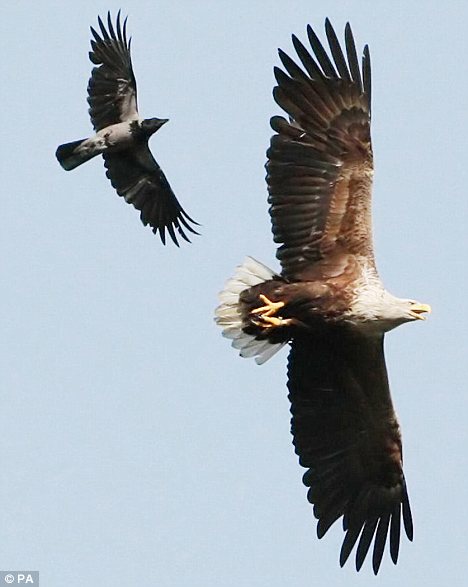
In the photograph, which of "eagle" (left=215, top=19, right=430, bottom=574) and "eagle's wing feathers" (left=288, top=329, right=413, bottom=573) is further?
"eagle's wing feathers" (left=288, top=329, right=413, bottom=573)

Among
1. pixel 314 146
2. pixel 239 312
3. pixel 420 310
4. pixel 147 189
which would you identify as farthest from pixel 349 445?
pixel 147 189

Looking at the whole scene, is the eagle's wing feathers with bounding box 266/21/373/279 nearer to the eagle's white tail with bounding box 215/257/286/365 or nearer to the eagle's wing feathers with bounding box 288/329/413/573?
the eagle's white tail with bounding box 215/257/286/365

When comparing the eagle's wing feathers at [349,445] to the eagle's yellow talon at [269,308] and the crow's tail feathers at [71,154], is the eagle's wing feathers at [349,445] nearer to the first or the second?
the eagle's yellow talon at [269,308]

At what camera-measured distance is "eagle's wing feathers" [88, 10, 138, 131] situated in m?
15.0

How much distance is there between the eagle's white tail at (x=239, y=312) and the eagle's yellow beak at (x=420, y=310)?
109 cm

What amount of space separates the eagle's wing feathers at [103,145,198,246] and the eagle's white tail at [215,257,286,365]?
4.01 metres

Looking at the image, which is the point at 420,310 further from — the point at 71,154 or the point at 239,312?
the point at 71,154

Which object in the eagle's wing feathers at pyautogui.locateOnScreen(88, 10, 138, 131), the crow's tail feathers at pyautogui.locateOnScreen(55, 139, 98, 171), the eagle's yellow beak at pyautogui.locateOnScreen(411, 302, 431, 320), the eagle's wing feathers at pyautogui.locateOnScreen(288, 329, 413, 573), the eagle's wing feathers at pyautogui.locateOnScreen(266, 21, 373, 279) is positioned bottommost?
the eagle's wing feathers at pyautogui.locateOnScreen(288, 329, 413, 573)

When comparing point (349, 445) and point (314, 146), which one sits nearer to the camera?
point (314, 146)

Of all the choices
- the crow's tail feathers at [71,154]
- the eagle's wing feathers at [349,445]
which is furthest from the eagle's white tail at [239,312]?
the crow's tail feathers at [71,154]

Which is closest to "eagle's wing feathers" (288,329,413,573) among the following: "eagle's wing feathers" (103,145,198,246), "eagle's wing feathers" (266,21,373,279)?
"eagle's wing feathers" (266,21,373,279)

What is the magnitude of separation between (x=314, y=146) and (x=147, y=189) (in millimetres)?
4348

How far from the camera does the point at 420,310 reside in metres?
10.9

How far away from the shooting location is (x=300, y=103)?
37.3ft
